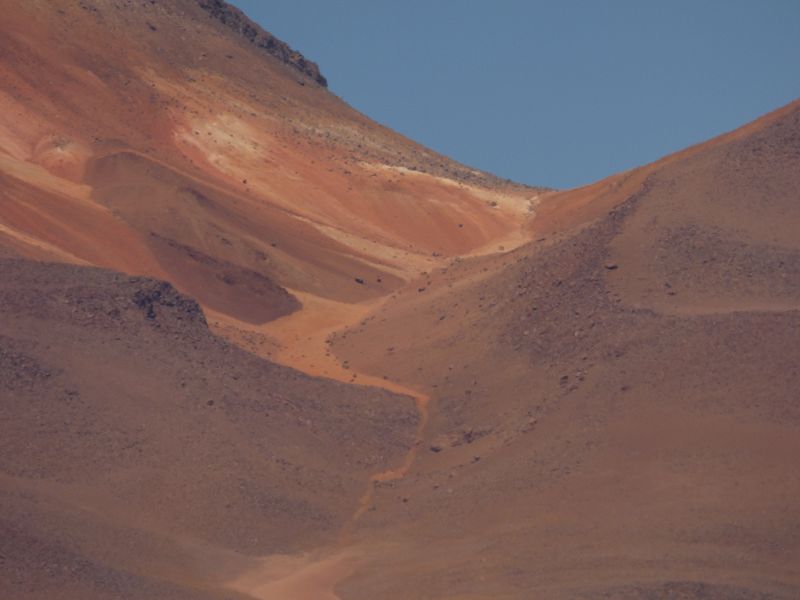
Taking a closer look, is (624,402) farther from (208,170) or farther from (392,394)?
(208,170)

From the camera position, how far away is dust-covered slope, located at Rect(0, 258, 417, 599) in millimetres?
18625

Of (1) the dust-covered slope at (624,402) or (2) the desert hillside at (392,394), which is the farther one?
(2) the desert hillside at (392,394)

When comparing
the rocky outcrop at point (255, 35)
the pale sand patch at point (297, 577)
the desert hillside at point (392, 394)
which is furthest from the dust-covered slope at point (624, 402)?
the rocky outcrop at point (255, 35)

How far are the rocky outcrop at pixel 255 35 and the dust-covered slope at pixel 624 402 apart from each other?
45.1 m

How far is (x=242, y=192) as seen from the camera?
5303 cm

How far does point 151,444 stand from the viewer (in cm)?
2362

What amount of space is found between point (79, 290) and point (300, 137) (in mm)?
35890

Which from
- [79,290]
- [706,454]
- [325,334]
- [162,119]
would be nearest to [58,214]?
[325,334]

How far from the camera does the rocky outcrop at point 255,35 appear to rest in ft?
263

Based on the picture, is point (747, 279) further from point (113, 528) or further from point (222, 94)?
point (222, 94)

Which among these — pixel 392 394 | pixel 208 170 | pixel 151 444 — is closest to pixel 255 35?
pixel 208 170

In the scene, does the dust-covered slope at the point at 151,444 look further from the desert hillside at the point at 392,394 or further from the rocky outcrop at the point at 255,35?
the rocky outcrop at the point at 255,35

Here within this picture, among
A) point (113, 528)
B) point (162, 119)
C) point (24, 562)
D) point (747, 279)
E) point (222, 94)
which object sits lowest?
point (24, 562)

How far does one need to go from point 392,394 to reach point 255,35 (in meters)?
54.4
